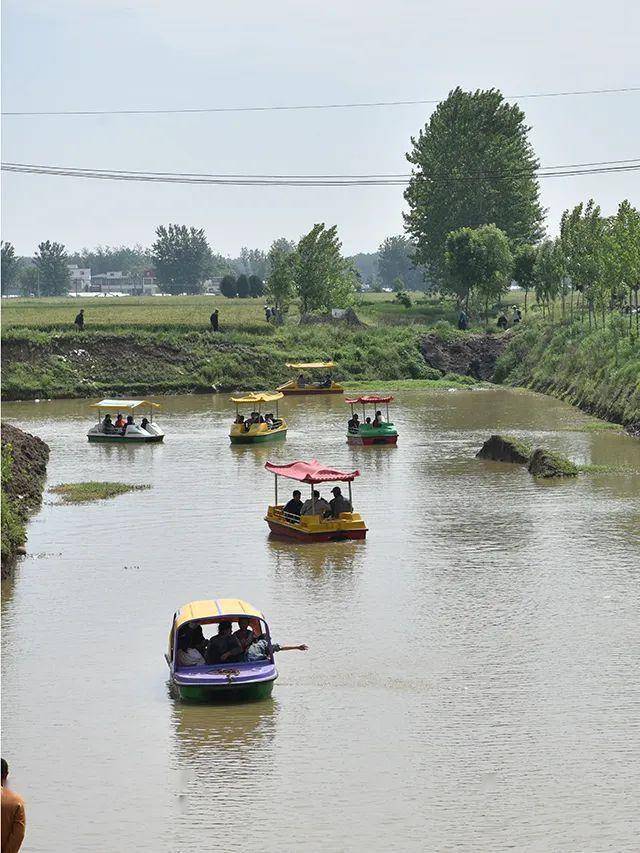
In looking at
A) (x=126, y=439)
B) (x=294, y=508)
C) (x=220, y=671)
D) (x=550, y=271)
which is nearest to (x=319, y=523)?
(x=294, y=508)

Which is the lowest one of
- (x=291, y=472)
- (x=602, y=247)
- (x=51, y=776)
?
(x=51, y=776)

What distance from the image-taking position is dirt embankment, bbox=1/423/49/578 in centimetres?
3453

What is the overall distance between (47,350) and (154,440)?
30608 mm

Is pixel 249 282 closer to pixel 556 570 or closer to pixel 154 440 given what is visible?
pixel 154 440

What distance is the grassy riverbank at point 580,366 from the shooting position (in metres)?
64.8

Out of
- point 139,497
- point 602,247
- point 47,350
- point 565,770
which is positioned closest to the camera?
point 565,770

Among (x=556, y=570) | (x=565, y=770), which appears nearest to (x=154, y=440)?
(x=556, y=570)

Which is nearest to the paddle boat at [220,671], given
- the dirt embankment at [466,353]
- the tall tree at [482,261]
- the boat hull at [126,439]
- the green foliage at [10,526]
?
the green foliage at [10,526]

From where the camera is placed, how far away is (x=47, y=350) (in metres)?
87.9

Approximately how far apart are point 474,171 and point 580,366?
49.3 m

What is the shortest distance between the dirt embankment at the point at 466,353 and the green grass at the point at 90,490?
2025 inches

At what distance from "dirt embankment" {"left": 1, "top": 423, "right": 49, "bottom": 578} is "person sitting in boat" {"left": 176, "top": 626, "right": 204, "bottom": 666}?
9955 mm

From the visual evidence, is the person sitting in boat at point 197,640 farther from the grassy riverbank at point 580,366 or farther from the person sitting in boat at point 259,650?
the grassy riverbank at point 580,366

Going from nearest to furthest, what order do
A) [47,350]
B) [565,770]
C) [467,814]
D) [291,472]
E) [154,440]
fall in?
[467,814], [565,770], [291,472], [154,440], [47,350]
